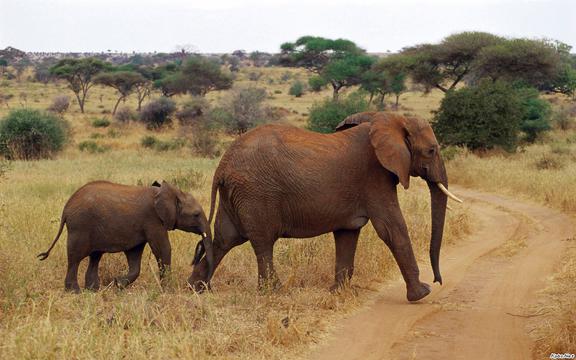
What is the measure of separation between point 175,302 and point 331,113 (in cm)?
1872

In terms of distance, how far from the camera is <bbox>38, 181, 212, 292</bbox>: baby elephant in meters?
7.20

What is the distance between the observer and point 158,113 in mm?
34281

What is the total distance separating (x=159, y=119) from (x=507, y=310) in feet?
94.1

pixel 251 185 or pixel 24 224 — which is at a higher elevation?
pixel 251 185

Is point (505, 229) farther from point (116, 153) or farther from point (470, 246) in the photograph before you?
point (116, 153)

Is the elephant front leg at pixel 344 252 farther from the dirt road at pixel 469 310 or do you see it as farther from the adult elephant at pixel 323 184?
the dirt road at pixel 469 310

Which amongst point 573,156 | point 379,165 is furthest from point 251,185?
point 573,156

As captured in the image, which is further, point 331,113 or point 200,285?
Answer: point 331,113

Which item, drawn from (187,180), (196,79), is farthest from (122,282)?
(196,79)

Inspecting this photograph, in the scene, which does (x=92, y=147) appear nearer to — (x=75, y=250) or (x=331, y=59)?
(x=75, y=250)

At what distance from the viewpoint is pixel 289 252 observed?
8609 mm

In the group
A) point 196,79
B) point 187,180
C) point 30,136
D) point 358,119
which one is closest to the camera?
point 358,119

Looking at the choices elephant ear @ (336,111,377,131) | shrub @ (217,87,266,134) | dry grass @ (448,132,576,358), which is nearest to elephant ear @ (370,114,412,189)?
elephant ear @ (336,111,377,131)

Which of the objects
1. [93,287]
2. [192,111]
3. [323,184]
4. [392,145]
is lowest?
[192,111]
